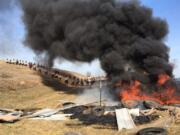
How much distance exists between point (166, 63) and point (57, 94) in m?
13.9

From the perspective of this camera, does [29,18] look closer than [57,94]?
No

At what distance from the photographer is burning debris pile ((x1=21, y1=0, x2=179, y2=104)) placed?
129 ft

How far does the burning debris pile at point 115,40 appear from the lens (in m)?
39.2

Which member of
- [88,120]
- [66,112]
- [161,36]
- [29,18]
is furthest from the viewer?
[29,18]

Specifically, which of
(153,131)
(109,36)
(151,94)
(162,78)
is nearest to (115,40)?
(109,36)

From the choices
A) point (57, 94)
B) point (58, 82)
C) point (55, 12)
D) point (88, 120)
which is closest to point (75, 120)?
point (88, 120)

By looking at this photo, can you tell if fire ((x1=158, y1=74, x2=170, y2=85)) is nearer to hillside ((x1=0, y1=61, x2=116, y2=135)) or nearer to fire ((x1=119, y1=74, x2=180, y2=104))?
fire ((x1=119, y1=74, x2=180, y2=104))

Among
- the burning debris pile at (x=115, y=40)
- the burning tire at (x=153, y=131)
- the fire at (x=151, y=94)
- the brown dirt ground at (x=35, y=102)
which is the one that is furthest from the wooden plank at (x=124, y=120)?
the burning debris pile at (x=115, y=40)

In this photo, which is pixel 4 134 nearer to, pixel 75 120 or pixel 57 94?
pixel 75 120

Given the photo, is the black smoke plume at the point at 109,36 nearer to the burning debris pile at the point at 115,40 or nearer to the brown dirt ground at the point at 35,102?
the burning debris pile at the point at 115,40

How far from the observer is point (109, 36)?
44906 mm

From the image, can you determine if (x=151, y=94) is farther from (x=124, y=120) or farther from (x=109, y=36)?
(x=124, y=120)

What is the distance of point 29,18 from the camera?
61438mm

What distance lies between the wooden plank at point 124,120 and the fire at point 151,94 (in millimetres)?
9916
